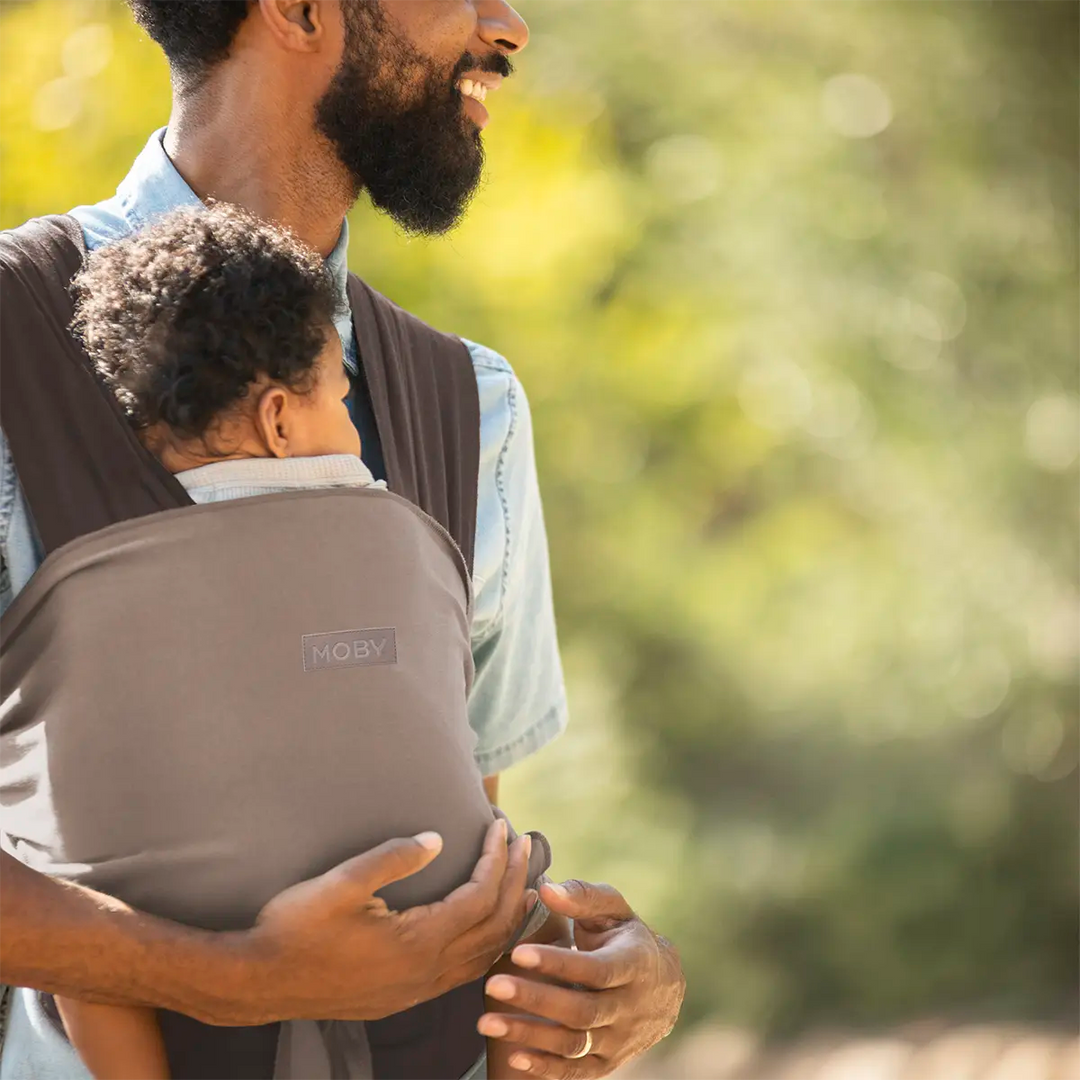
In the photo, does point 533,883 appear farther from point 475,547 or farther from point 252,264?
point 252,264

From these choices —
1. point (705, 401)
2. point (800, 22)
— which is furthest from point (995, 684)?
point (800, 22)

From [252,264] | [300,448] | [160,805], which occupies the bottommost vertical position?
[160,805]

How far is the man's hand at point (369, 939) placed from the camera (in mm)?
1204

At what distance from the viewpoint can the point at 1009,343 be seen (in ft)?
19.1

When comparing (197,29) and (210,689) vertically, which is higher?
(197,29)

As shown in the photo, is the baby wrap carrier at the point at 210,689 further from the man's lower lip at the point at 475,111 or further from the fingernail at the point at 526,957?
the man's lower lip at the point at 475,111

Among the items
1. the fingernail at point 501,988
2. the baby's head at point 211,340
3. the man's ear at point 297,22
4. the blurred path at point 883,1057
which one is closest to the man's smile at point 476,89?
the man's ear at point 297,22

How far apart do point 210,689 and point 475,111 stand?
0.88m

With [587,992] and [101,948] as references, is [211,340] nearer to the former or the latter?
[101,948]

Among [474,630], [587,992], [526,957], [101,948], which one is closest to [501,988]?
[526,957]

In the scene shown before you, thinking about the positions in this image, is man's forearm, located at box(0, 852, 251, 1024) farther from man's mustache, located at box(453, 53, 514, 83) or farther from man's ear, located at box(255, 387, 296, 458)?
man's mustache, located at box(453, 53, 514, 83)

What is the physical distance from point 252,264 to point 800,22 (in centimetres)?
494

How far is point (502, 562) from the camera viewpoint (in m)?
1.74

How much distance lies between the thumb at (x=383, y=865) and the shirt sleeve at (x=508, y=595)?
499 millimetres
